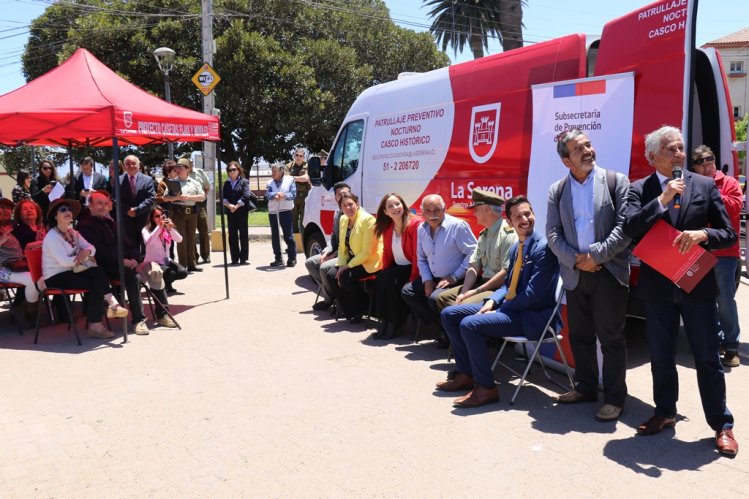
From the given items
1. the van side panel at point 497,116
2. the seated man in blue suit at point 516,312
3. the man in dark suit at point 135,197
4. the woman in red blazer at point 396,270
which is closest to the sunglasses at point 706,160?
the van side panel at point 497,116

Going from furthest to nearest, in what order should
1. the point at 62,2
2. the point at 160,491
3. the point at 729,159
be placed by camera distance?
1. the point at 62,2
2. the point at 729,159
3. the point at 160,491

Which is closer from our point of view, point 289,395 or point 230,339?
point 289,395

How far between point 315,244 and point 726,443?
23.5 ft

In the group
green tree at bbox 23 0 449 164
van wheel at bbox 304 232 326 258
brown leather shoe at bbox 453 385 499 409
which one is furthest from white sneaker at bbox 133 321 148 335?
green tree at bbox 23 0 449 164

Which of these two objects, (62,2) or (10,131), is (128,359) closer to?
(10,131)

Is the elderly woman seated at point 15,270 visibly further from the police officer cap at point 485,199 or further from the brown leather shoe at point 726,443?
the brown leather shoe at point 726,443

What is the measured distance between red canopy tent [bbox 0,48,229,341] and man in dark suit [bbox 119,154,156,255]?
104 centimetres

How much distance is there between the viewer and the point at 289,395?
5328 millimetres

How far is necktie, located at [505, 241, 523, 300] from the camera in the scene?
5227mm

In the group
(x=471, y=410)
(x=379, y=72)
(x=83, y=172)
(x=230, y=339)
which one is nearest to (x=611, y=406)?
(x=471, y=410)

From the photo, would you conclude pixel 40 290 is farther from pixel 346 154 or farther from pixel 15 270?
pixel 346 154

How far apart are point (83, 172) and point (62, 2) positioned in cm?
2209

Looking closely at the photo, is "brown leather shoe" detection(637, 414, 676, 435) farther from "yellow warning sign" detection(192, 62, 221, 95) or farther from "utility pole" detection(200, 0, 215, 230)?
"utility pole" detection(200, 0, 215, 230)

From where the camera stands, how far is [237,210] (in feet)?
40.3
